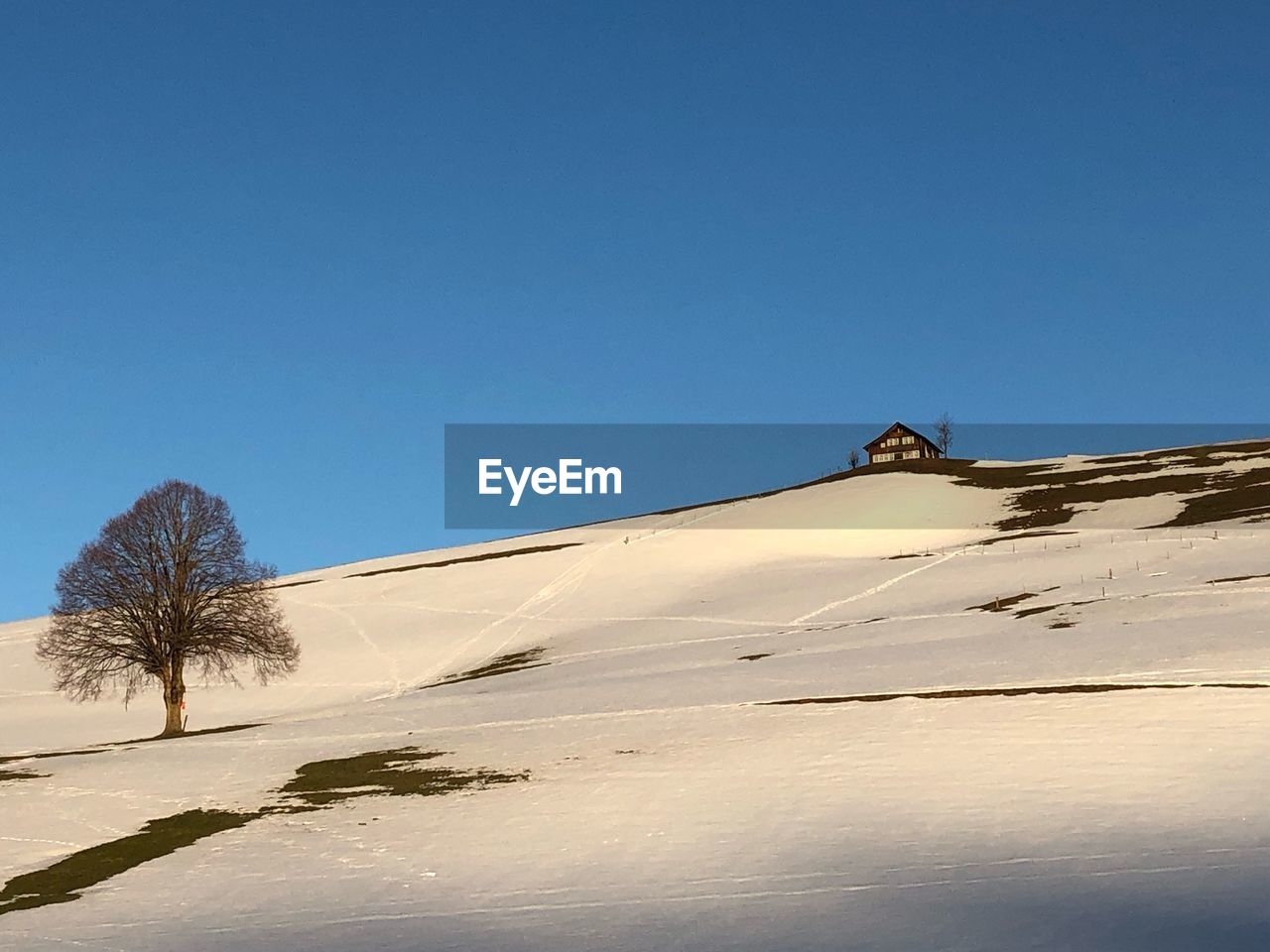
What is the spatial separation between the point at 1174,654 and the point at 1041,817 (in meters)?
19.7

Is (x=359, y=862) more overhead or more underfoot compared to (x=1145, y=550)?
more underfoot

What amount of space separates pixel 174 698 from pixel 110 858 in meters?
30.6

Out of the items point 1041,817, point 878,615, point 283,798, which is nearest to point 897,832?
point 1041,817

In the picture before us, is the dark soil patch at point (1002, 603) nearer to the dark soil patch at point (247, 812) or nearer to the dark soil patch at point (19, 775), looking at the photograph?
the dark soil patch at point (247, 812)

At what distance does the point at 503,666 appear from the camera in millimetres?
61656

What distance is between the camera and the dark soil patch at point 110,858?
21.3 meters

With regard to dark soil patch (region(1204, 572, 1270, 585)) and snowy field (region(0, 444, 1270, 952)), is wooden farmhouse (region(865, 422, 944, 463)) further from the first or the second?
dark soil patch (region(1204, 572, 1270, 585))

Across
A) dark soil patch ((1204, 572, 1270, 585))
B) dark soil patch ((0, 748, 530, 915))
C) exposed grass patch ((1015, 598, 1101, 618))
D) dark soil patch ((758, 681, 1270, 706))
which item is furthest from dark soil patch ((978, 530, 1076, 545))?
dark soil patch ((0, 748, 530, 915))

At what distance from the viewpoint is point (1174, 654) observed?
39.2 meters

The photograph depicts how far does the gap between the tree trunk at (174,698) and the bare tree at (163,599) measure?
5 centimetres

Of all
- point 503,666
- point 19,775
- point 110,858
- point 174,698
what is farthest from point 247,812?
point 503,666

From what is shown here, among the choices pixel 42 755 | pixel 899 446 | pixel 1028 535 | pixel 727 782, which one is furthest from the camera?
pixel 899 446

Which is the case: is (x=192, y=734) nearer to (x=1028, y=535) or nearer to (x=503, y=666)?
(x=503, y=666)

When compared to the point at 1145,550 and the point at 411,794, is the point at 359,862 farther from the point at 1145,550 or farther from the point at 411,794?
the point at 1145,550
